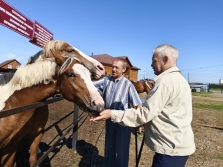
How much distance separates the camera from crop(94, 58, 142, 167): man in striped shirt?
9.68ft

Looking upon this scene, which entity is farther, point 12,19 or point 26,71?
point 12,19

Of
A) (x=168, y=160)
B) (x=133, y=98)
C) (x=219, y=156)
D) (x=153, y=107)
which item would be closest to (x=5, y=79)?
(x=133, y=98)

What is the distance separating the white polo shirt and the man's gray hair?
0.36 feet

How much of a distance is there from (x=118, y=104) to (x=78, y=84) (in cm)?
106

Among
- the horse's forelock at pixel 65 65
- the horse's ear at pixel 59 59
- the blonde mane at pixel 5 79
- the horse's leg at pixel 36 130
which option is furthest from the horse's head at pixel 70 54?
the horse's leg at pixel 36 130

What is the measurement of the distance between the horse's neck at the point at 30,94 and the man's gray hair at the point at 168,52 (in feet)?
3.97

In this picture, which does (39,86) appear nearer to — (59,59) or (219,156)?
(59,59)

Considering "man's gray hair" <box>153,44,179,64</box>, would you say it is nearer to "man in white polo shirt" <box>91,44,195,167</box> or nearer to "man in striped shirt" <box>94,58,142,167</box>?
"man in white polo shirt" <box>91,44,195,167</box>

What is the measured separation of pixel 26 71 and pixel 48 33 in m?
5.19

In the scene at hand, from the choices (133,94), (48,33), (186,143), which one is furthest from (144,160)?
(48,33)

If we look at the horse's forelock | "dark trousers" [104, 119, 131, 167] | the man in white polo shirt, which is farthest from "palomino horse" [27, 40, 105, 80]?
"dark trousers" [104, 119, 131, 167]

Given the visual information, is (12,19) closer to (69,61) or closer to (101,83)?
(101,83)

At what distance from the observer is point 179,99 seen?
1.68 m

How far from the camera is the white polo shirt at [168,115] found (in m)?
1.64
